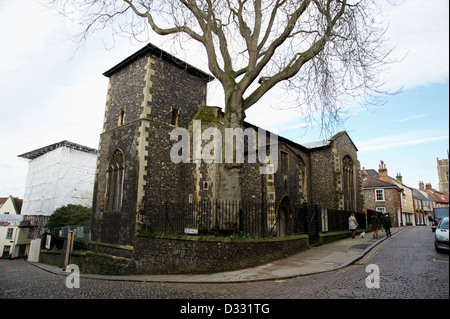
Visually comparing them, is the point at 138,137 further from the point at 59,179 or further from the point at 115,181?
the point at 59,179

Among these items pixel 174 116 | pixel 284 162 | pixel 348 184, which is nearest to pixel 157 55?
pixel 174 116

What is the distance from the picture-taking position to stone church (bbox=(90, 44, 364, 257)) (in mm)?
13406

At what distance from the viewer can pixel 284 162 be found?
17969mm

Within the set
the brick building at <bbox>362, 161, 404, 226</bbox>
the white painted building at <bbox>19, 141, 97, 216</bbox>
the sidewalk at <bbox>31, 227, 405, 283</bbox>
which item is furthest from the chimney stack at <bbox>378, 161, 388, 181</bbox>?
the white painted building at <bbox>19, 141, 97, 216</bbox>

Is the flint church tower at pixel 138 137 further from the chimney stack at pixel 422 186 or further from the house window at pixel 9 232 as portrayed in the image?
the chimney stack at pixel 422 186

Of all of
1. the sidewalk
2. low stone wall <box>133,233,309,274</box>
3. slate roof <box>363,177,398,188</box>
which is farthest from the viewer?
slate roof <box>363,177,398,188</box>

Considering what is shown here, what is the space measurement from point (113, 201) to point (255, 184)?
7.78 meters

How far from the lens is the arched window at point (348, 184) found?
22812 mm

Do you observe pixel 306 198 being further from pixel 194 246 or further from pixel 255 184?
pixel 194 246

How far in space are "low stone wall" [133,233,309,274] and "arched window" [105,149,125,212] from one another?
3911mm

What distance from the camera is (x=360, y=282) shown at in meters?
6.42

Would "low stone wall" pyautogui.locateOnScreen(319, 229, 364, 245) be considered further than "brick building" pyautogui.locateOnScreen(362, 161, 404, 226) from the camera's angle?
No

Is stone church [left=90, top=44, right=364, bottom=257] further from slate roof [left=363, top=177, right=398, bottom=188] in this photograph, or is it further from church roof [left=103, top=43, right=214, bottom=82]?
slate roof [left=363, top=177, right=398, bottom=188]
